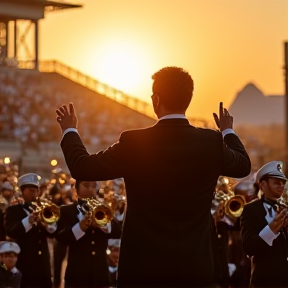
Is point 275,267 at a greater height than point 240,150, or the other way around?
point 240,150

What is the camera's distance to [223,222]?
11.4 metres

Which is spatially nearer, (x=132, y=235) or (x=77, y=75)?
(x=132, y=235)

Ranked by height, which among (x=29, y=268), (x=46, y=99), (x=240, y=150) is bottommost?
(x=29, y=268)

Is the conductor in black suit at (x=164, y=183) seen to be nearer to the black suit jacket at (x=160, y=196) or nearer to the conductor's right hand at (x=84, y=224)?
the black suit jacket at (x=160, y=196)

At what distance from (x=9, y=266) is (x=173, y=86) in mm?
5262

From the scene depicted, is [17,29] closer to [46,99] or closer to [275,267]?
[46,99]

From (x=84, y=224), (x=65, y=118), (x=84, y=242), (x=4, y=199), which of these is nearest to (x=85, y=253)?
(x=84, y=242)

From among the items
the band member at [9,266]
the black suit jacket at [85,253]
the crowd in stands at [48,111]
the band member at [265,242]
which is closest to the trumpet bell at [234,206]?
the black suit jacket at [85,253]

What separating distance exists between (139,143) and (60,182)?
910cm

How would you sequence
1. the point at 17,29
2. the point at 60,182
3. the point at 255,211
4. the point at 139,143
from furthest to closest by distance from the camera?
1. the point at 17,29
2. the point at 60,182
3. the point at 255,211
4. the point at 139,143

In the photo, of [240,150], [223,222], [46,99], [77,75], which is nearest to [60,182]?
[223,222]

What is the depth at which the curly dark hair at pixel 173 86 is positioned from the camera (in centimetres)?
516

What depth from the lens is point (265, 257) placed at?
25.6ft

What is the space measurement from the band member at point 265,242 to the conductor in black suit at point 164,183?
2313mm
